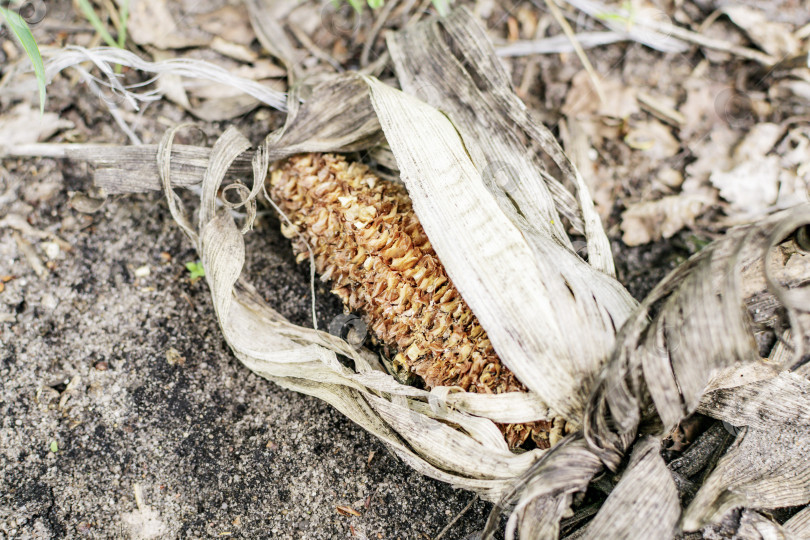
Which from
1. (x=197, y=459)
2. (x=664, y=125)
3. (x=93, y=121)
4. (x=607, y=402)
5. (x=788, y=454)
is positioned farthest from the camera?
(x=664, y=125)

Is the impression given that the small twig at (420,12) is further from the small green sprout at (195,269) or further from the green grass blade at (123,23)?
the small green sprout at (195,269)

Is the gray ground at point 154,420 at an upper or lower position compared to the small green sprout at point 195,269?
lower

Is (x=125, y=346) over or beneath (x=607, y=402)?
beneath

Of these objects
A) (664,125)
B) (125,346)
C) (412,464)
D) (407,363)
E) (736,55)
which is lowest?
(125,346)

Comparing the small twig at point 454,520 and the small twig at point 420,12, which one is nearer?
the small twig at point 454,520

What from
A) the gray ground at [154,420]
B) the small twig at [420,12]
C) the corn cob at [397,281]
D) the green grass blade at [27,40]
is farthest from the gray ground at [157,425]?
the small twig at [420,12]

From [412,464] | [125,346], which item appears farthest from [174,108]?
[412,464]

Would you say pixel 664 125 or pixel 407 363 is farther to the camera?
pixel 664 125

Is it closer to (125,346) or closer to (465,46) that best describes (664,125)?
(465,46)
